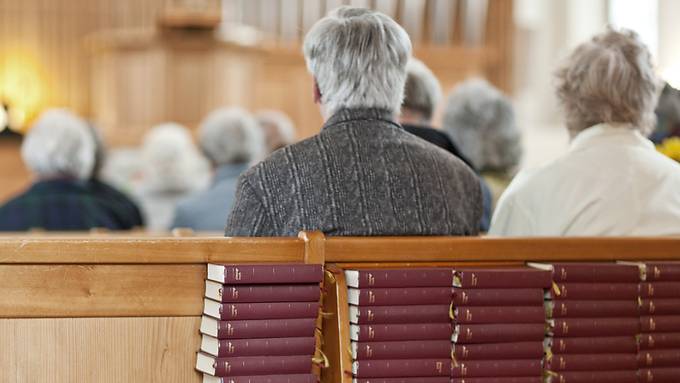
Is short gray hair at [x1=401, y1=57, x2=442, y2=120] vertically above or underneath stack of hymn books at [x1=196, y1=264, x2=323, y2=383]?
above

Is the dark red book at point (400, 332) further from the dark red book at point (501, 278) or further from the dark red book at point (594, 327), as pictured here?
the dark red book at point (594, 327)

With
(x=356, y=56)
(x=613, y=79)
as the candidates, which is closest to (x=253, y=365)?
(x=356, y=56)

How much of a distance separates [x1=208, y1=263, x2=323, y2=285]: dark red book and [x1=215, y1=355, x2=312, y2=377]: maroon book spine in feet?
0.56

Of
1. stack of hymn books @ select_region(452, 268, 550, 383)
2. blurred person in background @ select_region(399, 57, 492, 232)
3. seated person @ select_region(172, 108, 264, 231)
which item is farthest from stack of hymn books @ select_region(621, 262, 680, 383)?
seated person @ select_region(172, 108, 264, 231)

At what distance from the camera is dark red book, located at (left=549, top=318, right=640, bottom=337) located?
8.86 feet

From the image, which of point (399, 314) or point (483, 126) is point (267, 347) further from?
point (483, 126)

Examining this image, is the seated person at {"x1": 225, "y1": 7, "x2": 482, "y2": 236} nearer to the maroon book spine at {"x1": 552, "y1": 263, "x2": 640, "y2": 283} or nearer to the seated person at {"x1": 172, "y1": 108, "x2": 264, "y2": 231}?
the maroon book spine at {"x1": 552, "y1": 263, "x2": 640, "y2": 283}

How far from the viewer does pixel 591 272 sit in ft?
8.86

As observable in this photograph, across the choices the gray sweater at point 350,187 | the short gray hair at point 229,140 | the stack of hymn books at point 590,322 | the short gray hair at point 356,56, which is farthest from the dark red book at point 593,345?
the short gray hair at point 229,140

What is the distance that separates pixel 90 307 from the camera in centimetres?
248

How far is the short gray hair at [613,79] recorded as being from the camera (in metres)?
3.23

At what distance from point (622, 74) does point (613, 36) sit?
13 cm

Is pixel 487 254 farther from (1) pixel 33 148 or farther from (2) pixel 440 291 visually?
(1) pixel 33 148

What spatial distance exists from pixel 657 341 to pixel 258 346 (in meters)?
1.00
